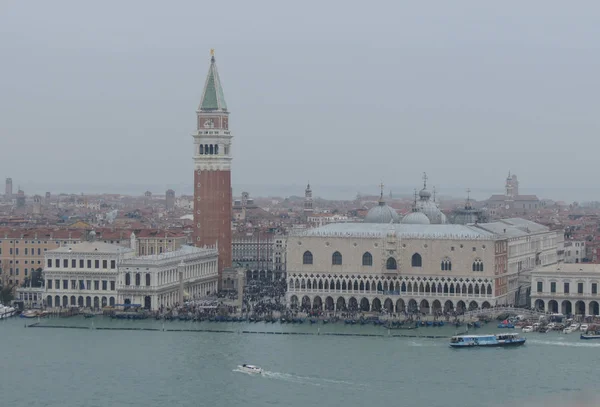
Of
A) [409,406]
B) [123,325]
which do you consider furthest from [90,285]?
[409,406]

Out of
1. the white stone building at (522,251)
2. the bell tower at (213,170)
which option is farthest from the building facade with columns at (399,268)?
the bell tower at (213,170)

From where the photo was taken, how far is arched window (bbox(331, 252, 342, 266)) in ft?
132

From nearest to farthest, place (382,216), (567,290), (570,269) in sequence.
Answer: (567,290), (570,269), (382,216)

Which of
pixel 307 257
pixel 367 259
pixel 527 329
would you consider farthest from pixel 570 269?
pixel 307 257

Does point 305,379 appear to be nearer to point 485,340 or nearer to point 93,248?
point 485,340

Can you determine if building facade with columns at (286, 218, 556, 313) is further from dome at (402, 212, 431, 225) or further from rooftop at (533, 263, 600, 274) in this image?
rooftop at (533, 263, 600, 274)

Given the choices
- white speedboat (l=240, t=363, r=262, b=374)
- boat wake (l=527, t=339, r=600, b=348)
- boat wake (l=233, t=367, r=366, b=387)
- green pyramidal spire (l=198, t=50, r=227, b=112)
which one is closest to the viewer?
boat wake (l=233, t=367, r=366, b=387)

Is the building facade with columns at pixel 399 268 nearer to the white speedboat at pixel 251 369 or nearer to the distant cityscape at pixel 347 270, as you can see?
the distant cityscape at pixel 347 270

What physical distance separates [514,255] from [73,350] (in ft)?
43.9

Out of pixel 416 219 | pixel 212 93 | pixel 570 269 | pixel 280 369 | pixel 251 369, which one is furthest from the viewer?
pixel 212 93

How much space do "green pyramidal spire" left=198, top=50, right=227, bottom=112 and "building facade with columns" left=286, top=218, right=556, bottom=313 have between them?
20.8ft

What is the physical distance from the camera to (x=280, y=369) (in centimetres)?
3064

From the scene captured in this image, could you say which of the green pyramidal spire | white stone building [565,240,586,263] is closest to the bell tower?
the green pyramidal spire

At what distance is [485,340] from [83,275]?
11678 mm
